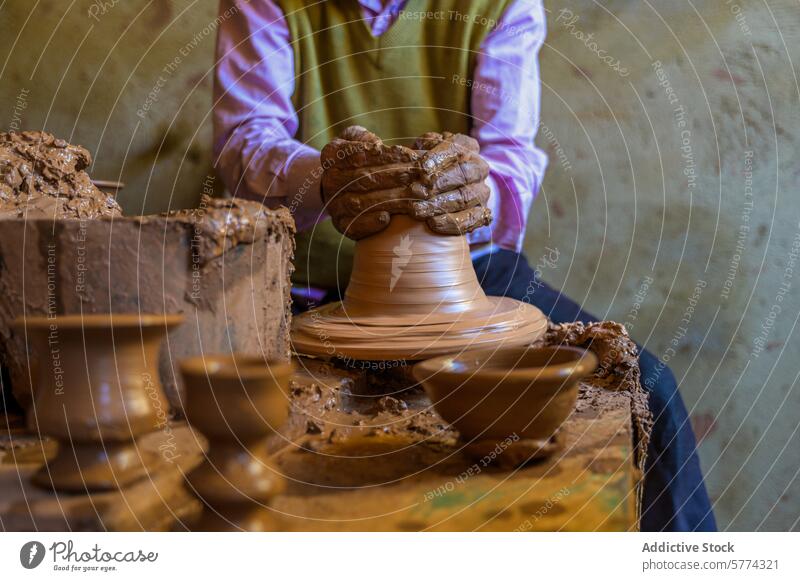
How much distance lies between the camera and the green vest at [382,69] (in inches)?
70.4

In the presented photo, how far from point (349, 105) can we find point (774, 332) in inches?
53.7

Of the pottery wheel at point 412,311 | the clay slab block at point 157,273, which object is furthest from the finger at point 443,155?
the clay slab block at point 157,273

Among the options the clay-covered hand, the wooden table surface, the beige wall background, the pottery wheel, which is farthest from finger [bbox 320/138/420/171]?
the beige wall background

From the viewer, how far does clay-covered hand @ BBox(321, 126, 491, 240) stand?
4.05 ft

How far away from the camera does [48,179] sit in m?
1.08

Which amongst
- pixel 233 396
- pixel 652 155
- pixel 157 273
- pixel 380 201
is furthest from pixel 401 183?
pixel 652 155

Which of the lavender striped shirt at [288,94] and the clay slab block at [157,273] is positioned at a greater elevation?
the lavender striped shirt at [288,94]

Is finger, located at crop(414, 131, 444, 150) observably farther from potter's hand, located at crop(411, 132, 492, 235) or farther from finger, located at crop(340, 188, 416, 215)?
finger, located at crop(340, 188, 416, 215)

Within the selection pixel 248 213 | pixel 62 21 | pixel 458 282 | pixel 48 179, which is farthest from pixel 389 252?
pixel 62 21

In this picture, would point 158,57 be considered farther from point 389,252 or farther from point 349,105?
point 389,252

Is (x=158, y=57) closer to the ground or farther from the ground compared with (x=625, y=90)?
farther from the ground

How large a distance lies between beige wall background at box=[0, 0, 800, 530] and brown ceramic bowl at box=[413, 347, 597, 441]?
1.16 m

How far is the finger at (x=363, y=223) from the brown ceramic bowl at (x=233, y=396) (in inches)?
24.4

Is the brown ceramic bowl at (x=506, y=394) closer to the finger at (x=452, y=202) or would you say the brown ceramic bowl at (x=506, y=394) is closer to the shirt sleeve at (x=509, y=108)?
the finger at (x=452, y=202)
